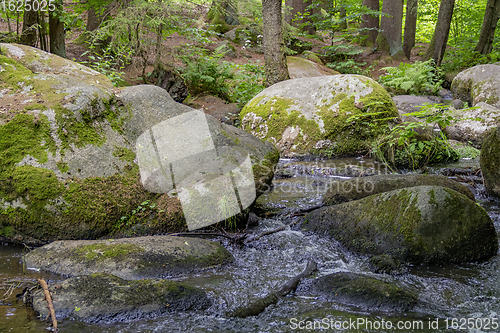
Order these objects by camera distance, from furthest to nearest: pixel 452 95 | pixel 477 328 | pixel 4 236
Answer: pixel 452 95 < pixel 4 236 < pixel 477 328

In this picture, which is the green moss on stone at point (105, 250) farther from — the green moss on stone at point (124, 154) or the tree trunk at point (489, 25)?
the tree trunk at point (489, 25)

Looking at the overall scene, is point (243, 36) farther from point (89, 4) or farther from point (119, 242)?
point (119, 242)

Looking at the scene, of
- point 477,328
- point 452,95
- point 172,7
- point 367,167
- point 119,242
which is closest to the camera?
point 477,328

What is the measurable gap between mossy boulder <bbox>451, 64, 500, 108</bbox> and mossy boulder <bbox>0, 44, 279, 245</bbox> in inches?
386

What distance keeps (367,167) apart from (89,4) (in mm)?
9140

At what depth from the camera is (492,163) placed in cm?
513

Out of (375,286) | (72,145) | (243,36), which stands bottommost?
(375,286)

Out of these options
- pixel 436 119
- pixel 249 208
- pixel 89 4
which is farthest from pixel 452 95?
pixel 89 4

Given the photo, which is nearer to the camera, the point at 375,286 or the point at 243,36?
the point at 375,286

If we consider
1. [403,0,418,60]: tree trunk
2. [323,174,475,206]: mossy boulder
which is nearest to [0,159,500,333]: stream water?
[323,174,475,206]: mossy boulder

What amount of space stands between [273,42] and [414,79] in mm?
6886

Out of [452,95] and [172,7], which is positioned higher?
[172,7]

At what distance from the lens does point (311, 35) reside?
60.6 feet

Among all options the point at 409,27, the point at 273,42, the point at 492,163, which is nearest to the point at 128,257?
the point at 492,163
